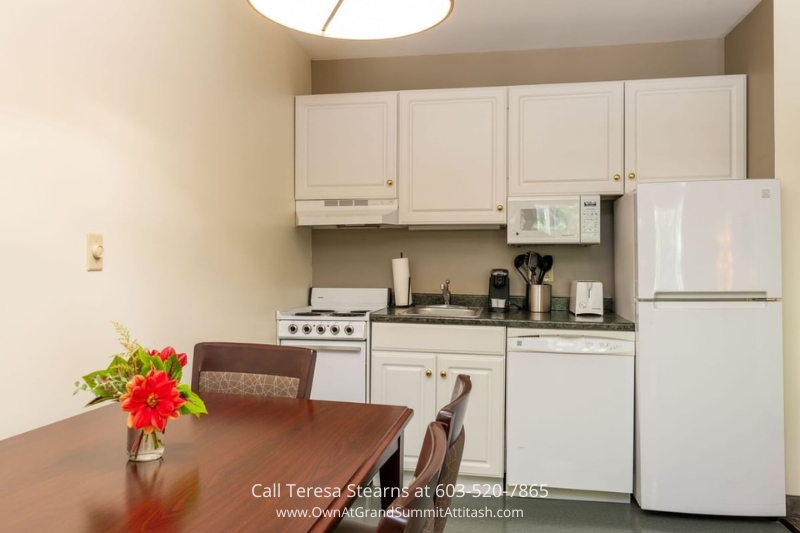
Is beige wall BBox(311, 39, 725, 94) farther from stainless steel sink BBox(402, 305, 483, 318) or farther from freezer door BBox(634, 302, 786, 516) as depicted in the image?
freezer door BBox(634, 302, 786, 516)

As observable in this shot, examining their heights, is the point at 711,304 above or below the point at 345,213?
below

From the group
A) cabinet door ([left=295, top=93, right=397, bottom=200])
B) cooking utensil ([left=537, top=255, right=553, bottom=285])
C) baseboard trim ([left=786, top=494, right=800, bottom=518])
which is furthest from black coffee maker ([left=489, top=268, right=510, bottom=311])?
baseboard trim ([left=786, top=494, right=800, bottom=518])

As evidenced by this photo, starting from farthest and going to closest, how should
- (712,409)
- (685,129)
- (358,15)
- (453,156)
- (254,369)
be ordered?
(453,156), (685,129), (712,409), (254,369), (358,15)

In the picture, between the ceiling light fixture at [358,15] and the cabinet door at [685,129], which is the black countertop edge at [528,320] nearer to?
the cabinet door at [685,129]

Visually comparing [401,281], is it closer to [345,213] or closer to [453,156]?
[345,213]

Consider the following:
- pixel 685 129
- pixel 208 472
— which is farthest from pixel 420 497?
pixel 685 129

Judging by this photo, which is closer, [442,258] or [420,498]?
[420,498]

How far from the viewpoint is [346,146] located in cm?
312

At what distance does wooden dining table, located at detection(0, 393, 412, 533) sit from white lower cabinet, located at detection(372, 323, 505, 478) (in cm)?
131

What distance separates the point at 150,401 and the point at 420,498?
0.61 meters

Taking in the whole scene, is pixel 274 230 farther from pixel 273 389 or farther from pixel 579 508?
pixel 579 508

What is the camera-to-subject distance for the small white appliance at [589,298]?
284 cm

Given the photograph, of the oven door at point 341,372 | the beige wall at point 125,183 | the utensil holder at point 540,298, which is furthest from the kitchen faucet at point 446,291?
the beige wall at point 125,183

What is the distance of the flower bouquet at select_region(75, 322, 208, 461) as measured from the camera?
3.21 ft
